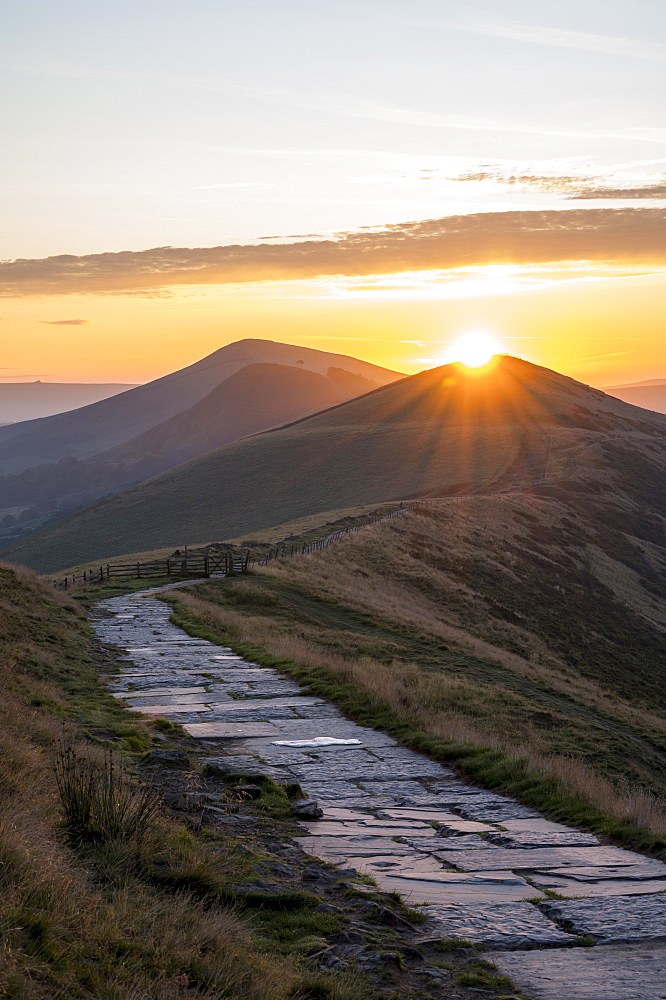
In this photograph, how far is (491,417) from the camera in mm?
154125

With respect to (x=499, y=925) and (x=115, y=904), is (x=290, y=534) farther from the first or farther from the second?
(x=115, y=904)

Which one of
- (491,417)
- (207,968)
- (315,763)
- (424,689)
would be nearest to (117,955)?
(207,968)

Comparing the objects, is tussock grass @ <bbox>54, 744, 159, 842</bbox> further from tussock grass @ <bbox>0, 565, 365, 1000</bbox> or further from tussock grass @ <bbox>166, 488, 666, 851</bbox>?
tussock grass @ <bbox>166, 488, 666, 851</bbox>

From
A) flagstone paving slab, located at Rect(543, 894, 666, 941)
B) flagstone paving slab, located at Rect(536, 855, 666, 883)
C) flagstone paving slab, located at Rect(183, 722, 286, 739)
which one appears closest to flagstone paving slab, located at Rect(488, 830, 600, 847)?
flagstone paving slab, located at Rect(536, 855, 666, 883)

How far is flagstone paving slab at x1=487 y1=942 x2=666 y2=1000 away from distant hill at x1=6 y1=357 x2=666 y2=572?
103 meters

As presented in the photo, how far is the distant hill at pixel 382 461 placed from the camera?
11812 cm

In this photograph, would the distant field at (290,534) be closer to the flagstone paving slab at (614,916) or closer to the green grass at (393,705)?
the green grass at (393,705)

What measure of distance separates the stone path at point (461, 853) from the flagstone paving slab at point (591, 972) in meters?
0.01

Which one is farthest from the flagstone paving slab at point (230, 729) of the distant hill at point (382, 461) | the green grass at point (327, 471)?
the distant hill at point (382, 461)

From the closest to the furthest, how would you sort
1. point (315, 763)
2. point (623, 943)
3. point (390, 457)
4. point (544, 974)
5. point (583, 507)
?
point (544, 974) < point (623, 943) < point (315, 763) < point (583, 507) < point (390, 457)

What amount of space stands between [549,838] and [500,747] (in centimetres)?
380

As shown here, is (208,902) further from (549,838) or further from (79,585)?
(79,585)

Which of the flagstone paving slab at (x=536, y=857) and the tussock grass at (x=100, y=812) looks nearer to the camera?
the tussock grass at (x=100, y=812)

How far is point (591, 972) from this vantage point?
609 cm
